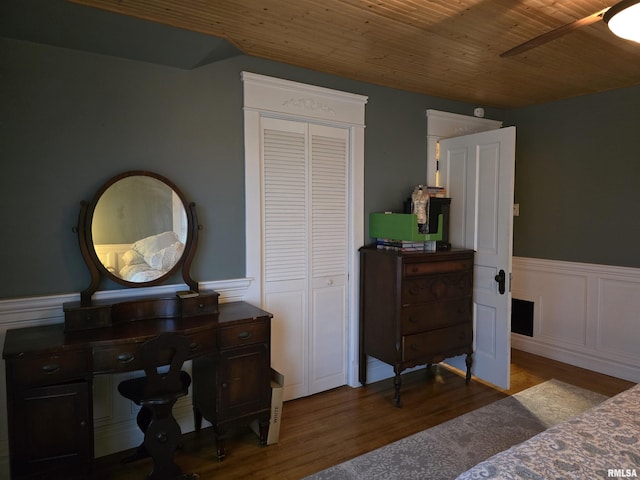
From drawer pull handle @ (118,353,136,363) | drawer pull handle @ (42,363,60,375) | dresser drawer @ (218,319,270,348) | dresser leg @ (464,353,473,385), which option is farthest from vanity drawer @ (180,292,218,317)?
dresser leg @ (464,353,473,385)

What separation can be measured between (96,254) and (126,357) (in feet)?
2.18

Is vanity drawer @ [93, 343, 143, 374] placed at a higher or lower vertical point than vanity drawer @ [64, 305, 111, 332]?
lower

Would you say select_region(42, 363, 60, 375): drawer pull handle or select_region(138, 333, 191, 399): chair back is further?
select_region(138, 333, 191, 399): chair back

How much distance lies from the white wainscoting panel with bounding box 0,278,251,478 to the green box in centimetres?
113

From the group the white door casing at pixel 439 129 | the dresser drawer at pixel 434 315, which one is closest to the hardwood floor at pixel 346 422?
the dresser drawer at pixel 434 315

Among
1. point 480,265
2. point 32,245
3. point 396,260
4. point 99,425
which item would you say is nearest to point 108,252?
point 32,245

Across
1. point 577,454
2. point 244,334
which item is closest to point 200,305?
point 244,334

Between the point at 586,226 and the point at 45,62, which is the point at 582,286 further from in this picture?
the point at 45,62

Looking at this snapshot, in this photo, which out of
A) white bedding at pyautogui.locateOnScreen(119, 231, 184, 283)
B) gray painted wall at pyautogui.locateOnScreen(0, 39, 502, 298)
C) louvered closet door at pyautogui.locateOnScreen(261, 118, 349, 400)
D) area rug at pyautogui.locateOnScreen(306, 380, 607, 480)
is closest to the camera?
gray painted wall at pyautogui.locateOnScreen(0, 39, 502, 298)

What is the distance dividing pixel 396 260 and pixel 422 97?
159cm

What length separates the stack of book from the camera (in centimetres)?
307

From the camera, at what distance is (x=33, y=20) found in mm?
1958

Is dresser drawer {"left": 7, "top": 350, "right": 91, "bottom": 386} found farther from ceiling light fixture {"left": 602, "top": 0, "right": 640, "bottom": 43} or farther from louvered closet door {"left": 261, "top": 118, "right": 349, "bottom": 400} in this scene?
ceiling light fixture {"left": 602, "top": 0, "right": 640, "bottom": 43}

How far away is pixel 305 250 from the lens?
310cm
